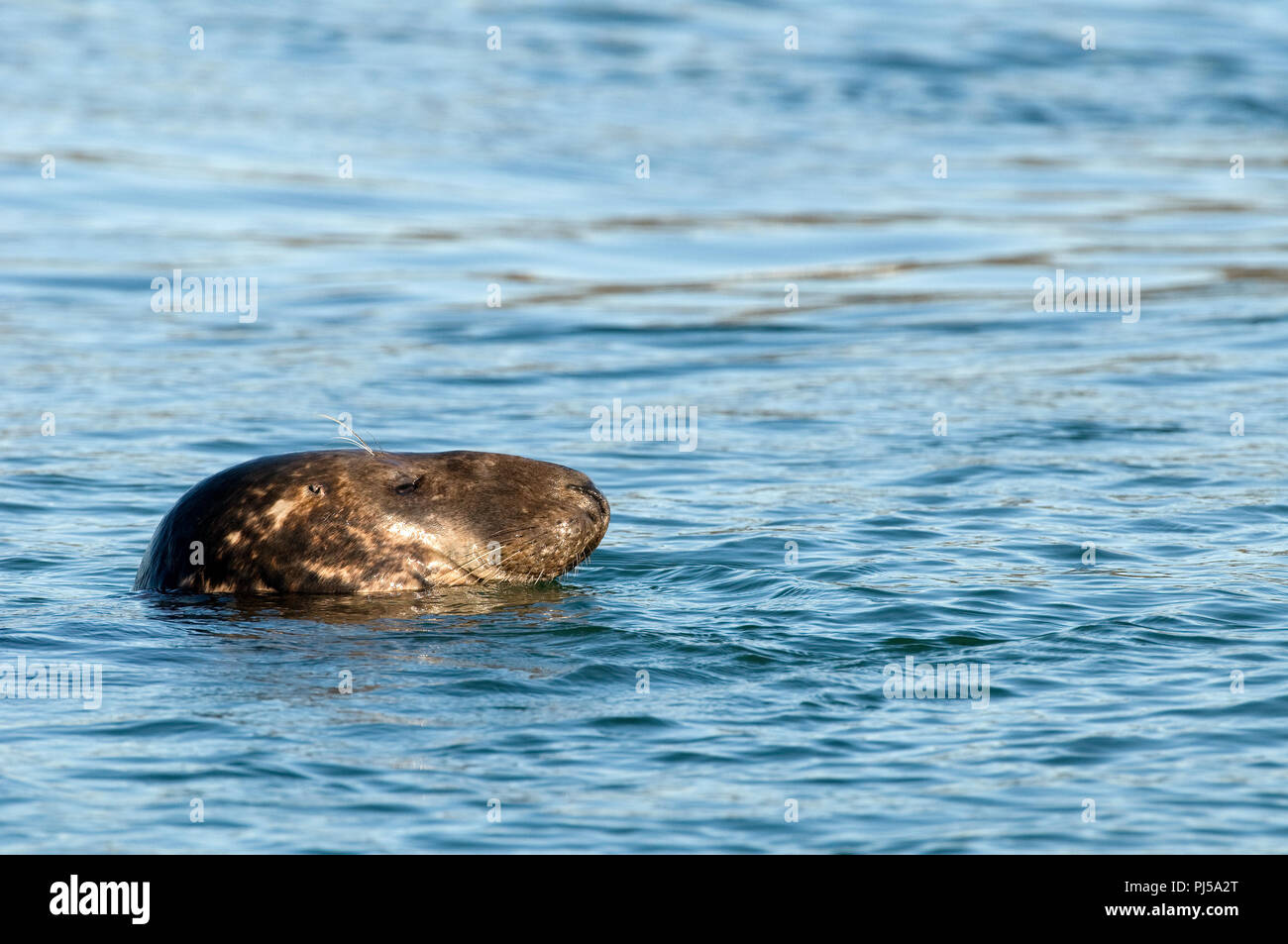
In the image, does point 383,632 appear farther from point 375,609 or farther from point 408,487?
point 408,487

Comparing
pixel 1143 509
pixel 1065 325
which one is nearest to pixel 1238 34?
pixel 1065 325

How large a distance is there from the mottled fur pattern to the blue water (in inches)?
8.0

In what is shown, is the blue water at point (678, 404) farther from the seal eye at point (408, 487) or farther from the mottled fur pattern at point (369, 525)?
the seal eye at point (408, 487)

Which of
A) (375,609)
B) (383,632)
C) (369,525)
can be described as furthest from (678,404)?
(383,632)

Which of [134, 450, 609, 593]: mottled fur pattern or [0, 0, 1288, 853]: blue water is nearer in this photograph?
[0, 0, 1288, 853]: blue water

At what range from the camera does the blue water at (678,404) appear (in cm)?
725

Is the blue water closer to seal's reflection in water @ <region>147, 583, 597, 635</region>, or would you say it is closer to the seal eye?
seal's reflection in water @ <region>147, 583, 597, 635</region>

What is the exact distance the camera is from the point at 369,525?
9727mm

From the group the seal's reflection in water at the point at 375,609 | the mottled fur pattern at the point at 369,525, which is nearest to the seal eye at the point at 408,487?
the mottled fur pattern at the point at 369,525

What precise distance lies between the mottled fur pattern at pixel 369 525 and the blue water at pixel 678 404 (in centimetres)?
20

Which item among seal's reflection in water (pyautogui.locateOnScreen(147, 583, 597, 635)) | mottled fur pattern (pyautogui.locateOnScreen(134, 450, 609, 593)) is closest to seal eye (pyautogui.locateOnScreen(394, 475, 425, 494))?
Result: mottled fur pattern (pyautogui.locateOnScreen(134, 450, 609, 593))

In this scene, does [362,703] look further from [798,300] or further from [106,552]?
[798,300]

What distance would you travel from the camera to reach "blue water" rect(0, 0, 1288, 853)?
7.25 meters
